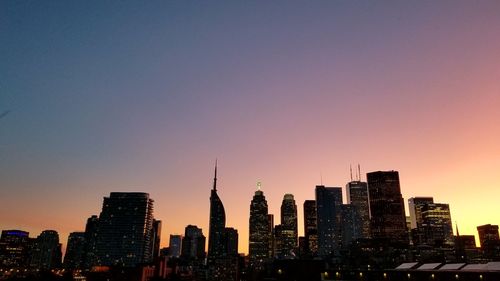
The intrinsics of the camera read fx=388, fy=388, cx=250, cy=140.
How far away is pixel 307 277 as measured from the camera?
124m

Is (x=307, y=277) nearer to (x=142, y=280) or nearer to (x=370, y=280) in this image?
(x=370, y=280)

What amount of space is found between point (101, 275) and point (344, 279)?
134 meters

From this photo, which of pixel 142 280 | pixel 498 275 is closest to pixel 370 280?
pixel 498 275

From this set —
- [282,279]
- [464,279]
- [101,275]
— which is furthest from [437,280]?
[101,275]

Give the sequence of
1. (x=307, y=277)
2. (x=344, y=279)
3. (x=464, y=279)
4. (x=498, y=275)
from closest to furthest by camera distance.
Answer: (x=498, y=275), (x=464, y=279), (x=344, y=279), (x=307, y=277)

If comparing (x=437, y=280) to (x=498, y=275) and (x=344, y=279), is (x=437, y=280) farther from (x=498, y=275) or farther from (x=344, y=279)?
(x=344, y=279)

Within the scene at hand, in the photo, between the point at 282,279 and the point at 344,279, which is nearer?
the point at 344,279

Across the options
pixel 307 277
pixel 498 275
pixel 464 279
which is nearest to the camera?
pixel 498 275

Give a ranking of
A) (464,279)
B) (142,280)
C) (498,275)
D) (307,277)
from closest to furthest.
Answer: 1. (498,275)
2. (464,279)
3. (307,277)
4. (142,280)

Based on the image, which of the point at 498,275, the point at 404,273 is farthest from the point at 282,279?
the point at 498,275

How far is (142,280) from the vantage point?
18825 cm

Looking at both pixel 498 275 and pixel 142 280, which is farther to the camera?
pixel 142 280

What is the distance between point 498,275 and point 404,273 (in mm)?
24218

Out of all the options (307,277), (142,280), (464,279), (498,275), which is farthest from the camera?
(142,280)
